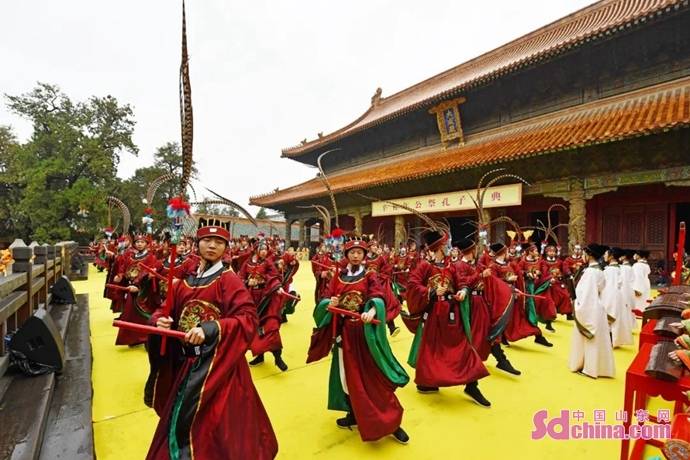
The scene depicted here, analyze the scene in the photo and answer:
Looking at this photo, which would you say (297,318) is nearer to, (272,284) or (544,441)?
(272,284)

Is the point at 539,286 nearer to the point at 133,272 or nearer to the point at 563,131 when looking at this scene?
the point at 563,131

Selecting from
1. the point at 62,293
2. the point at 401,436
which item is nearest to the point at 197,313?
the point at 401,436

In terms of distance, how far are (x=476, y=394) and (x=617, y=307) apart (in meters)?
3.69

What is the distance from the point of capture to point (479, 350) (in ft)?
14.4

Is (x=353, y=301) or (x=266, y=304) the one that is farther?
(x=266, y=304)

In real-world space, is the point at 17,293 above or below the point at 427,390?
above

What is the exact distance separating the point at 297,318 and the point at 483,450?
5.78 metres

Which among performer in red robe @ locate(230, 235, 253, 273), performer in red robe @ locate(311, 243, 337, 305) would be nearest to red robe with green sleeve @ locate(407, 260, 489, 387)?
performer in red robe @ locate(311, 243, 337, 305)

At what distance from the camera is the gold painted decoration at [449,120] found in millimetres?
14352

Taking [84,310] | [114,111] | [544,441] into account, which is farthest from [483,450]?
[114,111]

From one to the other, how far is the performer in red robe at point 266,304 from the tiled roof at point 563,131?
791cm

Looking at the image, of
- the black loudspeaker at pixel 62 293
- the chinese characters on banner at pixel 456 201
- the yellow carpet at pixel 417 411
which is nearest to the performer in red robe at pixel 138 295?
the yellow carpet at pixel 417 411

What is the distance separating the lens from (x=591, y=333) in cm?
471

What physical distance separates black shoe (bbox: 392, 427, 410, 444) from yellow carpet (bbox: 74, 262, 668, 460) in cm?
7
